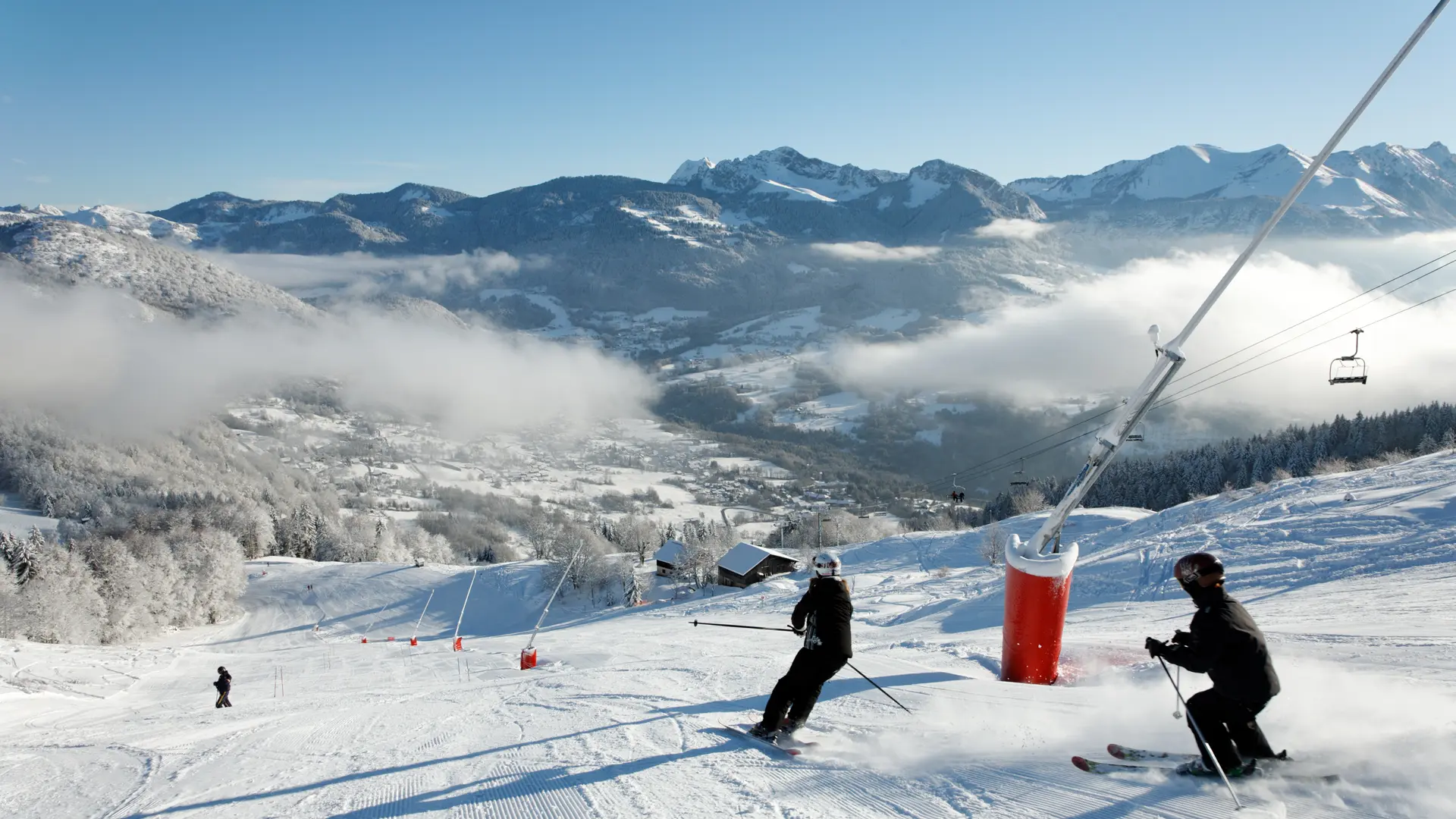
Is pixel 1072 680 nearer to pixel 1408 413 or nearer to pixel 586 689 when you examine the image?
pixel 586 689

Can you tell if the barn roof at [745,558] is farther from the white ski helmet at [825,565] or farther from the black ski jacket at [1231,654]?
the black ski jacket at [1231,654]

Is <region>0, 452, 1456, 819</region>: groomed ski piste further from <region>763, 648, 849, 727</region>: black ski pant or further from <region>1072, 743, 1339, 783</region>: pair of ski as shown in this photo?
<region>763, 648, 849, 727</region>: black ski pant

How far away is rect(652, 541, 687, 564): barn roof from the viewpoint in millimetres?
67125

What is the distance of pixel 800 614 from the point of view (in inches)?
272

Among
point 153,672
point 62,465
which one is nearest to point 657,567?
point 153,672

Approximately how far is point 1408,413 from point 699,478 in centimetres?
12440

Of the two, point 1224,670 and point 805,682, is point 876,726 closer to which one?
point 805,682

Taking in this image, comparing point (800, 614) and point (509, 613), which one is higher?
point (800, 614)

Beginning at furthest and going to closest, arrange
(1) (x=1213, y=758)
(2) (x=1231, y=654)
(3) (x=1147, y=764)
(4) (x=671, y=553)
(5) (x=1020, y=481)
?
1. (4) (x=671, y=553)
2. (5) (x=1020, y=481)
3. (3) (x=1147, y=764)
4. (2) (x=1231, y=654)
5. (1) (x=1213, y=758)

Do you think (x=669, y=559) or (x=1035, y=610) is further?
(x=669, y=559)

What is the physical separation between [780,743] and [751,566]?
54.2m

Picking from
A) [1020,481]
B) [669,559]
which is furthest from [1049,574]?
[669,559]

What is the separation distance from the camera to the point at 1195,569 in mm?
5301

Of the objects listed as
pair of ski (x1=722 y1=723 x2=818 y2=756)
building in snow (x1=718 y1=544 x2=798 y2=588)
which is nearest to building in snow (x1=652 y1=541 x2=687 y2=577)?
building in snow (x1=718 y1=544 x2=798 y2=588)
